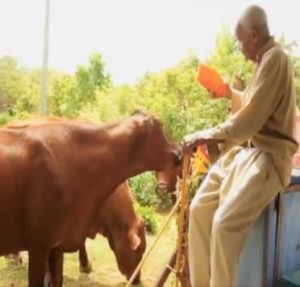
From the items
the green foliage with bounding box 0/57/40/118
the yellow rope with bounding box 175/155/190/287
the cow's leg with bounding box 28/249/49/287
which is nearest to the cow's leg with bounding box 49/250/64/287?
the cow's leg with bounding box 28/249/49/287

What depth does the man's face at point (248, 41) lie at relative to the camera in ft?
7.55

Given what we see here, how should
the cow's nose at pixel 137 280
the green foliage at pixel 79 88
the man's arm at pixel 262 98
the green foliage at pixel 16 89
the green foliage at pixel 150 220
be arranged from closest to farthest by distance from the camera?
the man's arm at pixel 262 98, the cow's nose at pixel 137 280, the green foliage at pixel 150 220, the green foliage at pixel 16 89, the green foliage at pixel 79 88

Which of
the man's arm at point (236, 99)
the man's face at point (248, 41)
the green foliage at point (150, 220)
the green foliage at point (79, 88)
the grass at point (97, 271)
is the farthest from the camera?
the green foliage at point (79, 88)

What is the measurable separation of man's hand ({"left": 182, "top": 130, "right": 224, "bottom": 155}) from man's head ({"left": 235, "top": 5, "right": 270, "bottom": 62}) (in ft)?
1.40

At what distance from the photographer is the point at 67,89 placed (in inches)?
272

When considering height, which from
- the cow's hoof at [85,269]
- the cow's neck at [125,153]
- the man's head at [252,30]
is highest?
the man's head at [252,30]

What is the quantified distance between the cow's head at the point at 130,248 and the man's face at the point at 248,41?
2214 millimetres

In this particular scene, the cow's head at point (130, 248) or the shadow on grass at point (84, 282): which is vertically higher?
the cow's head at point (130, 248)

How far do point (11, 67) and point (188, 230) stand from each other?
16.7ft

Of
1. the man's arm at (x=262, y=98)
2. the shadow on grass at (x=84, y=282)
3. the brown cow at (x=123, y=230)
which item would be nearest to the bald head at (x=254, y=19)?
the man's arm at (x=262, y=98)

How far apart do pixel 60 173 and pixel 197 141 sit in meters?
1.14

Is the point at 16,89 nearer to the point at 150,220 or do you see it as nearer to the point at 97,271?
the point at 150,220

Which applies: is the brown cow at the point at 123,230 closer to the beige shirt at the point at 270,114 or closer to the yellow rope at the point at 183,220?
the yellow rope at the point at 183,220

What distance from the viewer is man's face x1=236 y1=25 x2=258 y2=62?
2.30 meters
